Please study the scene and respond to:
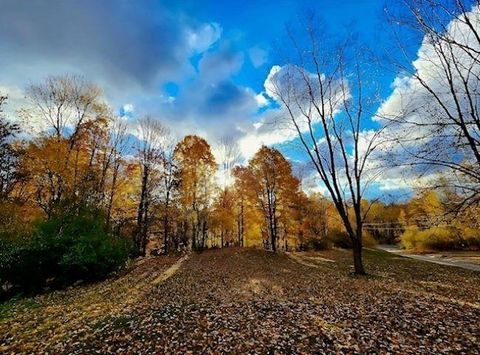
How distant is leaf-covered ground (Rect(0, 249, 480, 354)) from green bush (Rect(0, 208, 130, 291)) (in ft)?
5.66

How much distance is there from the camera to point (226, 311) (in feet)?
27.2

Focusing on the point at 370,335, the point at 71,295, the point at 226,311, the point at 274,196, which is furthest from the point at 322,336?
the point at 274,196

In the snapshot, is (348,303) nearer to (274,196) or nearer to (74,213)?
(74,213)

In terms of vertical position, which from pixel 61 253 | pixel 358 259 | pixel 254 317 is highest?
pixel 61 253

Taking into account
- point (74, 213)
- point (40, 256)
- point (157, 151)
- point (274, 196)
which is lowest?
point (40, 256)

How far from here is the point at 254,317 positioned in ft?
25.1

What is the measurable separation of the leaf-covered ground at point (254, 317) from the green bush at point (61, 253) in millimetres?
1725

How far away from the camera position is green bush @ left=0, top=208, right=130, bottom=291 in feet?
43.1

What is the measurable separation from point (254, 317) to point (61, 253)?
36.2 feet

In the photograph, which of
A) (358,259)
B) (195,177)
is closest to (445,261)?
(358,259)

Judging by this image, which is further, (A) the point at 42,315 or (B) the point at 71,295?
(B) the point at 71,295

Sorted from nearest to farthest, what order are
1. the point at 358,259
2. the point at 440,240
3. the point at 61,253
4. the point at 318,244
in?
the point at 61,253 → the point at 358,259 → the point at 318,244 → the point at 440,240

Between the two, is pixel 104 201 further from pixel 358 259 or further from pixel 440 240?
pixel 440 240

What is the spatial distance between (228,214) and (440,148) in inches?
860
